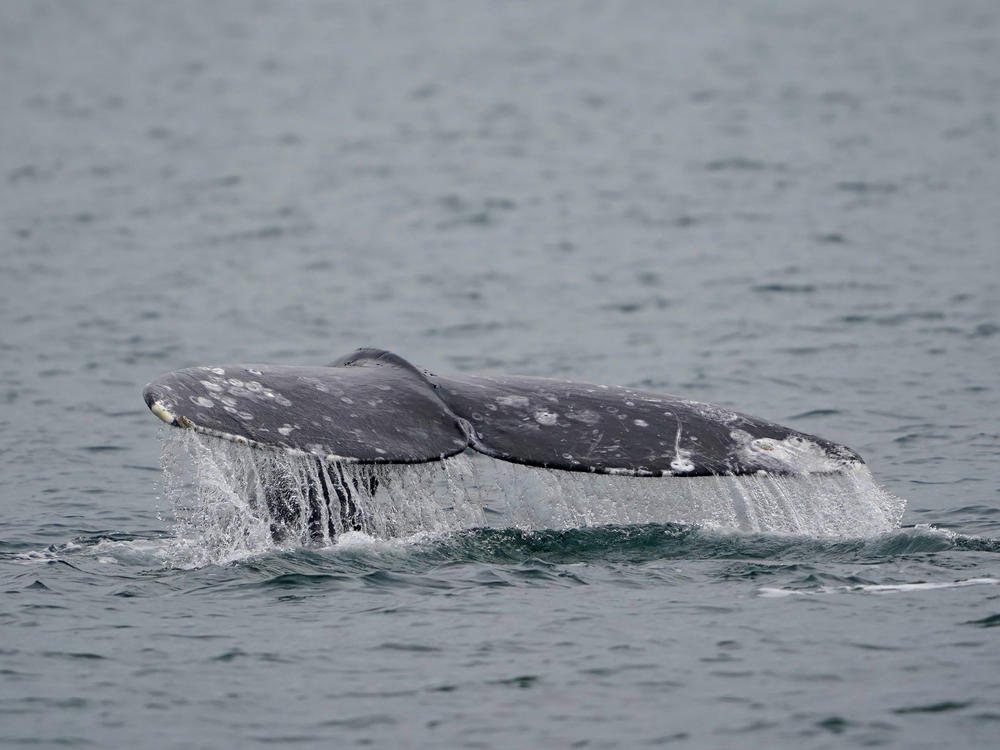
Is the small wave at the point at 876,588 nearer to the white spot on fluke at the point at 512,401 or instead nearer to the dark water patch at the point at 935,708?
the dark water patch at the point at 935,708

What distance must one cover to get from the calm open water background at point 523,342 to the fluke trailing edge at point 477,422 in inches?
32.4

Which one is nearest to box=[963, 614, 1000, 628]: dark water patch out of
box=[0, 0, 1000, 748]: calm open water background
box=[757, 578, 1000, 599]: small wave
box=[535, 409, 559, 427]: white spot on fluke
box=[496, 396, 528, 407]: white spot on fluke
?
box=[0, 0, 1000, 748]: calm open water background

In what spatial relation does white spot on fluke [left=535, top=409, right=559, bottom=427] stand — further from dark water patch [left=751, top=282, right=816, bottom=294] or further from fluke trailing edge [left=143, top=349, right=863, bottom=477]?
dark water patch [left=751, top=282, right=816, bottom=294]

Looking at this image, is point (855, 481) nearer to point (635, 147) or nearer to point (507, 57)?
point (635, 147)

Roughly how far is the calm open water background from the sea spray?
17cm

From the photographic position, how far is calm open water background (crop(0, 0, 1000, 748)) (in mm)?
7441

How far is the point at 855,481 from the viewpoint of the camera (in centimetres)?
845

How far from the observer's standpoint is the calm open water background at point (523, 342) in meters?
7.44

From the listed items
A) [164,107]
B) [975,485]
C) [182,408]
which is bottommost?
[975,485]

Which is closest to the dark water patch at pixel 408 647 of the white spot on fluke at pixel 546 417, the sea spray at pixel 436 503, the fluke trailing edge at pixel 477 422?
the sea spray at pixel 436 503

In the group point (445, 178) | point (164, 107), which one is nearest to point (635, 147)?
point (445, 178)

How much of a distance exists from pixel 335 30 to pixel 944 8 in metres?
21.5

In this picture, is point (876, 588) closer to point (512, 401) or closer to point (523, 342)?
point (512, 401)

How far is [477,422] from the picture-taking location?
26.6ft
